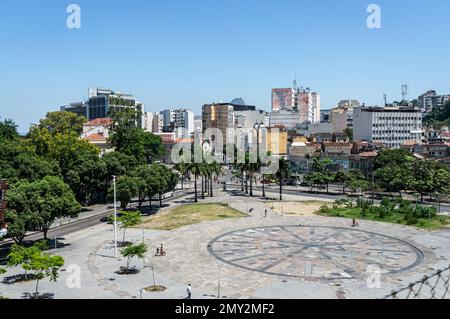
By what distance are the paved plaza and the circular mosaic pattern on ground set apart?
10cm

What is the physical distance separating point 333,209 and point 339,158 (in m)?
52.5

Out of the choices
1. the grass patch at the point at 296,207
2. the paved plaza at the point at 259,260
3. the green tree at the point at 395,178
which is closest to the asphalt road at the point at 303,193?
the green tree at the point at 395,178

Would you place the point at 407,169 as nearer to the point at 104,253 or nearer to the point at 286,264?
the point at 286,264

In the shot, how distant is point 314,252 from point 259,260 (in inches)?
276

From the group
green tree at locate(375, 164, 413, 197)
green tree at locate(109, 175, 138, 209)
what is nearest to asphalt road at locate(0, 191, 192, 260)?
green tree at locate(109, 175, 138, 209)

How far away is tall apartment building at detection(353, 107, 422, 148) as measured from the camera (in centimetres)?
15550

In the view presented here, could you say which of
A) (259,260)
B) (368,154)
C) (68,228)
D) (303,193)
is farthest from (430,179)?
(68,228)

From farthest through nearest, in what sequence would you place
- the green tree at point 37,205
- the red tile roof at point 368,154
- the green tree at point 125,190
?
the red tile roof at point 368,154, the green tree at point 125,190, the green tree at point 37,205

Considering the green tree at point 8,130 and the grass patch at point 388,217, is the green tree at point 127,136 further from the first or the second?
the grass patch at point 388,217

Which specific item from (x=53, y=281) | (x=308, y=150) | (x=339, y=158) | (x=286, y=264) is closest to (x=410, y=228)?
(x=286, y=264)

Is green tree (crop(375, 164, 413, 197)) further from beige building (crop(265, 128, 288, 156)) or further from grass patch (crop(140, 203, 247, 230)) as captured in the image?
beige building (crop(265, 128, 288, 156))

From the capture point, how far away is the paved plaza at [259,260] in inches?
1425

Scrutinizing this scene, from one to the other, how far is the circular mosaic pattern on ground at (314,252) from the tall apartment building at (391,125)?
10376cm

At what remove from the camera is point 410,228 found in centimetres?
6134
